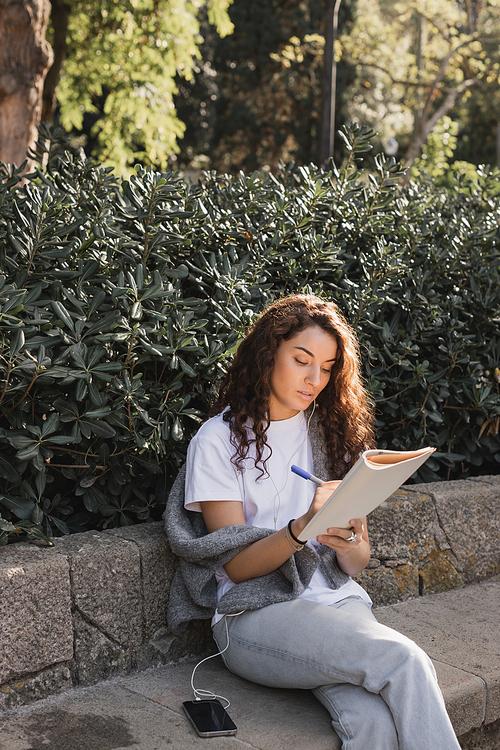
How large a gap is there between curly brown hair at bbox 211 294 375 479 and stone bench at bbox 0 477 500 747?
0.50 meters

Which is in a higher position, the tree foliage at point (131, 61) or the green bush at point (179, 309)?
the tree foliage at point (131, 61)

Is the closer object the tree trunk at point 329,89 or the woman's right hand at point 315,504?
the woman's right hand at point 315,504

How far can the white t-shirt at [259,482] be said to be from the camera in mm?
2445

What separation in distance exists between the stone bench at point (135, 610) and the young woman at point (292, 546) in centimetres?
14

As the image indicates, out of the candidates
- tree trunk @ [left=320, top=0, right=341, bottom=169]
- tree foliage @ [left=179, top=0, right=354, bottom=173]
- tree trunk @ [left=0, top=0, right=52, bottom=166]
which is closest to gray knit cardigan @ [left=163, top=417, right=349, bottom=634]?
tree trunk @ [left=0, top=0, right=52, bottom=166]

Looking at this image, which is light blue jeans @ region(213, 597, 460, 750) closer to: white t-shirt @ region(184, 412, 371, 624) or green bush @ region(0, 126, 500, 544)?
white t-shirt @ region(184, 412, 371, 624)

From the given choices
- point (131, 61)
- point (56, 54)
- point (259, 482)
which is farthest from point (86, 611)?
point (131, 61)

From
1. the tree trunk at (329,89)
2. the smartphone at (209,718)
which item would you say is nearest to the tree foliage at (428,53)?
the tree trunk at (329,89)

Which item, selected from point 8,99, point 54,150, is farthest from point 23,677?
point 8,99

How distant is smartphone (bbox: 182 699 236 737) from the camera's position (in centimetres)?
216

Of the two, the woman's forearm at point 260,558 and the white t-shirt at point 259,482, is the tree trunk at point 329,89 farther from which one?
the woman's forearm at point 260,558

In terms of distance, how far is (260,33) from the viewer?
22.2 meters

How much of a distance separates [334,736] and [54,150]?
114 inches

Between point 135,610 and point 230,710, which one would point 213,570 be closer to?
point 135,610
